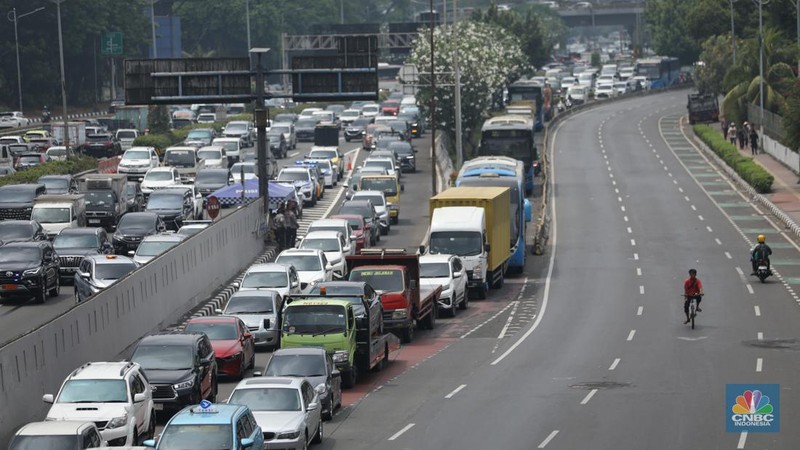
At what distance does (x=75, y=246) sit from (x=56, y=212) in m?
5.68

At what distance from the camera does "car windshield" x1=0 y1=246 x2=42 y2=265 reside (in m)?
44.8

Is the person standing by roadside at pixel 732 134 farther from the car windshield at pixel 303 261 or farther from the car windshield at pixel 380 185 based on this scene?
the car windshield at pixel 303 261

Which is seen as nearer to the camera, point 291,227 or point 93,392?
point 93,392

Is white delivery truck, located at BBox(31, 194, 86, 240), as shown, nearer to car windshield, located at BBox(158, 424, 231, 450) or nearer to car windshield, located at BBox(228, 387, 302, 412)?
car windshield, located at BBox(228, 387, 302, 412)

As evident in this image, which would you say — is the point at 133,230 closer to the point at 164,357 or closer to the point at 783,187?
the point at 164,357

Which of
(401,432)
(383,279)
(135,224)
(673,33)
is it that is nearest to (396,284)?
(383,279)

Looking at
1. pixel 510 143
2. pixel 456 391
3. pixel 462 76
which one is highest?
pixel 462 76

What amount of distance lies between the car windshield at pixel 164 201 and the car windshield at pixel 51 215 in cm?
550

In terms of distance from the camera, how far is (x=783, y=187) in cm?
7369

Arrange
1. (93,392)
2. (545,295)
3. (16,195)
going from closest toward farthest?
1. (93,392)
2. (545,295)
3. (16,195)

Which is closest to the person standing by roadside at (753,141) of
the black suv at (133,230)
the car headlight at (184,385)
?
the black suv at (133,230)

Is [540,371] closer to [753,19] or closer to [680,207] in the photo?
[680,207]

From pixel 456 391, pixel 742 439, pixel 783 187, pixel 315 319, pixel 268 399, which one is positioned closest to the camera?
pixel 268 399

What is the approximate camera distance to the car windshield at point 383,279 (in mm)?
40719
